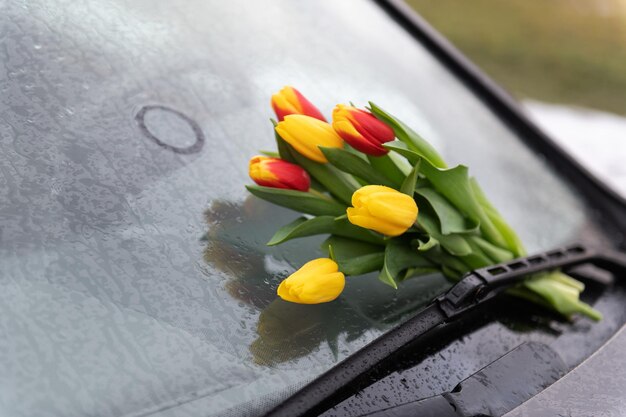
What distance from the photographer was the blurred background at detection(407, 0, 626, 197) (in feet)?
14.1

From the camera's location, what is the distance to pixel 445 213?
1113 millimetres

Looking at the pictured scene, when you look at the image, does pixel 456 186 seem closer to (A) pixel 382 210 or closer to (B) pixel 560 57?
(A) pixel 382 210

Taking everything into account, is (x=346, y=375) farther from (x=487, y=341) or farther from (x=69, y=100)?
(x=69, y=100)

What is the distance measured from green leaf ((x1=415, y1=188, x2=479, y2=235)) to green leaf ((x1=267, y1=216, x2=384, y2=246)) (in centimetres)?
9

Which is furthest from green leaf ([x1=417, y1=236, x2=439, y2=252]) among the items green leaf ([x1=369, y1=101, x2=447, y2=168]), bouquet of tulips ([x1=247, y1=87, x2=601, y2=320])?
green leaf ([x1=369, y1=101, x2=447, y2=168])

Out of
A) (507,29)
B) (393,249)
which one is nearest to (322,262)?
(393,249)

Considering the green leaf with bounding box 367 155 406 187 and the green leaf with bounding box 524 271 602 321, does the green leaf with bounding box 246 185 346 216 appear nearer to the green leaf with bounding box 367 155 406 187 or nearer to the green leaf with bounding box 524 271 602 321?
the green leaf with bounding box 367 155 406 187

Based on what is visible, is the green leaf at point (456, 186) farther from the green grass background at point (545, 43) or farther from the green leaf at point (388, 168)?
the green grass background at point (545, 43)

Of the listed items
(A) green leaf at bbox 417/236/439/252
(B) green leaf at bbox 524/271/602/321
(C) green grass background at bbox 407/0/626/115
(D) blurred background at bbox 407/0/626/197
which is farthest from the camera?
(C) green grass background at bbox 407/0/626/115

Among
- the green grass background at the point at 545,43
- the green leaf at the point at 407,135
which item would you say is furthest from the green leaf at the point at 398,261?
the green grass background at the point at 545,43

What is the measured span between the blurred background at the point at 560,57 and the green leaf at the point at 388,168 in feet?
9.31

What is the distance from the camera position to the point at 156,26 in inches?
53.6

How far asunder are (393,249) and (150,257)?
0.34 metres

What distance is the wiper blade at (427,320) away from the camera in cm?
88
